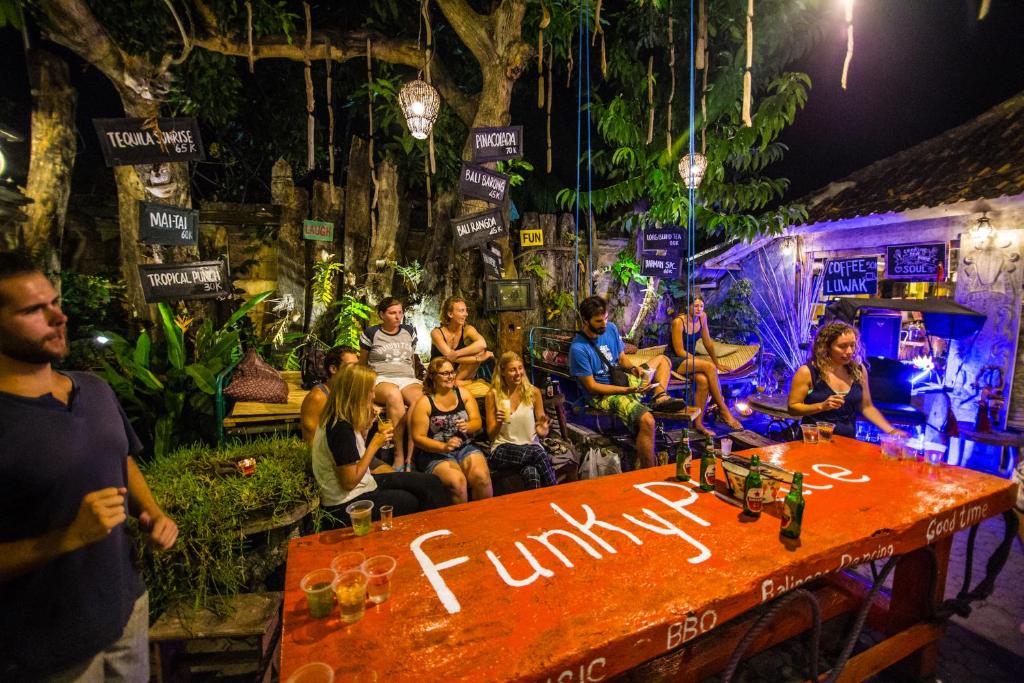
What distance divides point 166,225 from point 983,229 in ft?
32.7

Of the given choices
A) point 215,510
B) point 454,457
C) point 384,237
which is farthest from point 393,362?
point 384,237

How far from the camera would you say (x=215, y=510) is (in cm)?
273

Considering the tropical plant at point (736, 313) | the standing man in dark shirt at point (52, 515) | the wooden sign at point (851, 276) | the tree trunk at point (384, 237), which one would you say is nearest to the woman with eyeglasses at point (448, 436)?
the standing man in dark shirt at point (52, 515)

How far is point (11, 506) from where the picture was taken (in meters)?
1.54

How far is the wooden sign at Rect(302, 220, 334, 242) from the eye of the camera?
6.82 m

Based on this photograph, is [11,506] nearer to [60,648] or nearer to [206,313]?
[60,648]

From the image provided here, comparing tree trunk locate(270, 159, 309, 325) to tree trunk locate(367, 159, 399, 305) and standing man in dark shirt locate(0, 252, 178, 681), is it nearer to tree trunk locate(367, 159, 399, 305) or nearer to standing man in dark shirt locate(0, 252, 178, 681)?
tree trunk locate(367, 159, 399, 305)

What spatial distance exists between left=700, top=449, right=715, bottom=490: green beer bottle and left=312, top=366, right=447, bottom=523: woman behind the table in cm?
203

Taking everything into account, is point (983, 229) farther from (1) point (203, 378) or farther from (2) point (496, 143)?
(1) point (203, 378)

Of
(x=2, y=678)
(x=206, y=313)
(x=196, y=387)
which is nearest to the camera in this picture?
(x=2, y=678)

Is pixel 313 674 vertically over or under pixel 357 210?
under

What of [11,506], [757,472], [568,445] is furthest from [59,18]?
[757,472]

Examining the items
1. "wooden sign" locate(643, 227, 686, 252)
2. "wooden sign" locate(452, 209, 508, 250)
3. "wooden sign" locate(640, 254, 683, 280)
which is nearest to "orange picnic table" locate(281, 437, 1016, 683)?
"wooden sign" locate(452, 209, 508, 250)

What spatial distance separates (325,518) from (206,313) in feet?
15.6
